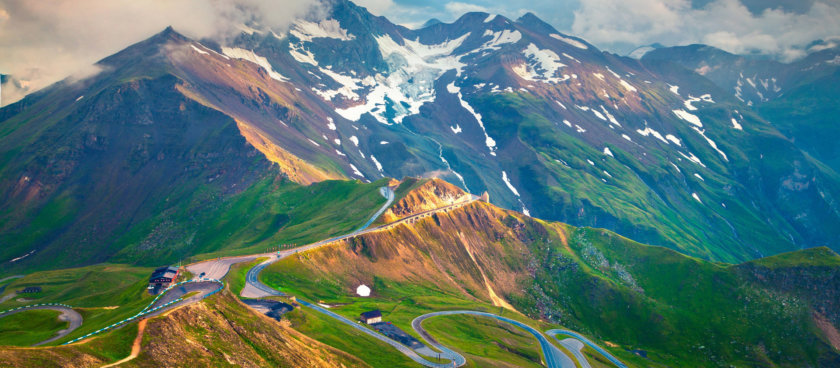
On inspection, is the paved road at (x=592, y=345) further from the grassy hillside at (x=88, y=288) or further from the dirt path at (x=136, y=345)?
the dirt path at (x=136, y=345)

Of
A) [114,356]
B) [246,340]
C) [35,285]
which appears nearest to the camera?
[114,356]

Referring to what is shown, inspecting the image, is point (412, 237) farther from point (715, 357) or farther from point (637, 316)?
point (715, 357)

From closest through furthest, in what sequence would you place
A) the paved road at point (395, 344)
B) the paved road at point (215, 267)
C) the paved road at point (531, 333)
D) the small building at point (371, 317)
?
the paved road at point (395, 344)
the small building at point (371, 317)
the paved road at point (531, 333)
the paved road at point (215, 267)

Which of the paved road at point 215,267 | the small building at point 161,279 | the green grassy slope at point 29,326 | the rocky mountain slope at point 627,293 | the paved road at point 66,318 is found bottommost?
the rocky mountain slope at point 627,293

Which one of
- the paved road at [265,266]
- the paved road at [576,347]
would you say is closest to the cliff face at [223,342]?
the paved road at [265,266]

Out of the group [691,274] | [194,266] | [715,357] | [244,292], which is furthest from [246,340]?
[691,274]

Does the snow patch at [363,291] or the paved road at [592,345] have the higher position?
the snow patch at [363,291]

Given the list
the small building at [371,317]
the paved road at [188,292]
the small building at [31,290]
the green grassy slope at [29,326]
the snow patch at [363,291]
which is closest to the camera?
the paved road at [188,292]

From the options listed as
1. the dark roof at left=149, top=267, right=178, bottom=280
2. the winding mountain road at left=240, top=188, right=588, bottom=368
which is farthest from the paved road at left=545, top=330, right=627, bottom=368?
the dark roof at left=149, top=267, right=178, bottom=280

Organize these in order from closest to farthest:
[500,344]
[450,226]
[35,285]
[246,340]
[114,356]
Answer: [114,356], [246,340], [500,344], [35,285], [450,226]
